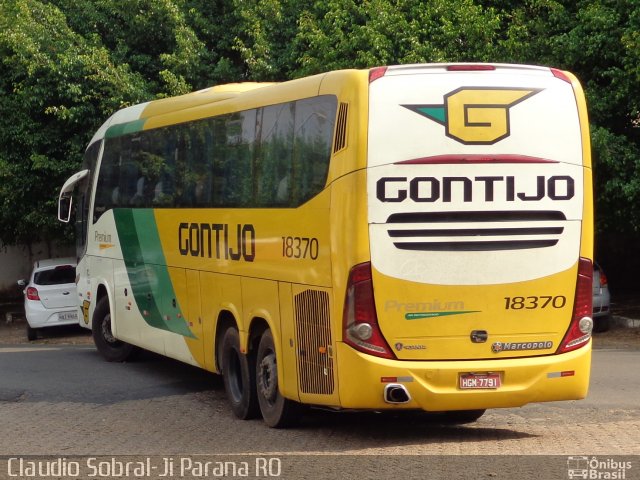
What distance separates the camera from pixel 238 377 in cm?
1222

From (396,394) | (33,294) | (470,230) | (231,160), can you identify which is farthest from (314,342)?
(33,294)

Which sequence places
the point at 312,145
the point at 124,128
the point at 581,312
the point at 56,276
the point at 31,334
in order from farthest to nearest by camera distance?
1. the point at 31,334
2. the point at 56,276
3. the point at 124,128
4. the point at 312,145
5. the point at 581,312

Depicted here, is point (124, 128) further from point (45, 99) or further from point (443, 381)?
point (45, 99)

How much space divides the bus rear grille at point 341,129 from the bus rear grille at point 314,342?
4.13 ft

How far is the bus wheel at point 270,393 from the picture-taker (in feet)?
35.9

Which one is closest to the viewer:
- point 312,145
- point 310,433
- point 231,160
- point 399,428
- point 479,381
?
point 479,381

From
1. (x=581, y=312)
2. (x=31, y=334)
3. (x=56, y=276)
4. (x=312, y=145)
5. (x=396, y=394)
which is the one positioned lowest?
(x=31, y=334)

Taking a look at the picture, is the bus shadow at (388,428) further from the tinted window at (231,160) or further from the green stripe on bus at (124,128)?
the green stripe on bus at (124,128)

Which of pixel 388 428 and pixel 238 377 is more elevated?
pixel 238 377

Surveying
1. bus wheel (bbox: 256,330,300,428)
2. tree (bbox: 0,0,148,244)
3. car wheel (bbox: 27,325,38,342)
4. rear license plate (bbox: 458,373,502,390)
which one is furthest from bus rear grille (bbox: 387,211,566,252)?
car wheel (bbox: 27,325,38,342)

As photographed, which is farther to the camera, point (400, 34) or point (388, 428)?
point (400, 34)

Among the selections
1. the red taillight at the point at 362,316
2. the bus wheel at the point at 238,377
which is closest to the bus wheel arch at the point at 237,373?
the bus wheel at the point at 238,377

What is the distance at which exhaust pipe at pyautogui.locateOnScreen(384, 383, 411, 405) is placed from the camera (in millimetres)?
9539

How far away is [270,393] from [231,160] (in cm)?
256
